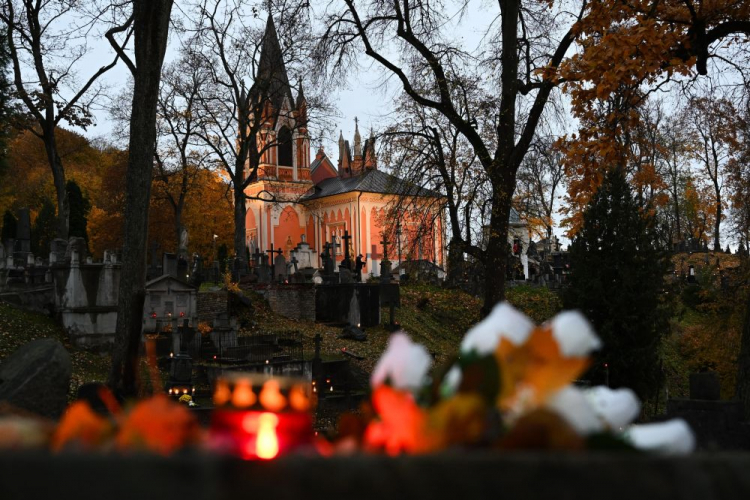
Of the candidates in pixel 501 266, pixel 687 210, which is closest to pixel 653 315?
pixel 501 266

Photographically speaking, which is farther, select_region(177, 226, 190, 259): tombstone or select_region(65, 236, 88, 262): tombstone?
select_region(177, 226, 190, 259): tombstone

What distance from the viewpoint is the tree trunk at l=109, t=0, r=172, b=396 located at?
31.2 ft

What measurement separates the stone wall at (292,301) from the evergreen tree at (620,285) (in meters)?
11.5

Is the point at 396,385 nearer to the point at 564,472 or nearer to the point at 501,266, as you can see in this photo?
the point at 564,472

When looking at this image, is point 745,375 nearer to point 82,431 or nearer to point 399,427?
point 399,427

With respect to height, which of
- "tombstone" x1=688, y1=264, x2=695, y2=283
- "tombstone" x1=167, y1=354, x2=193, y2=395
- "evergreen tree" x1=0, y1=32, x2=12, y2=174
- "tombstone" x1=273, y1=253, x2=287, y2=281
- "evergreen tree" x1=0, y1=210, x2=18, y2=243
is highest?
"evergreen tree" x1=0, y1=32, x2=12, y2=174

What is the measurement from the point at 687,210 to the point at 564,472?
65.8 metres

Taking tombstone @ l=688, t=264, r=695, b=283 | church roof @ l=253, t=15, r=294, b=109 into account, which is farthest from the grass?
tombstone @ l=688, t=264, r=695, b=283

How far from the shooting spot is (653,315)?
1662 cm

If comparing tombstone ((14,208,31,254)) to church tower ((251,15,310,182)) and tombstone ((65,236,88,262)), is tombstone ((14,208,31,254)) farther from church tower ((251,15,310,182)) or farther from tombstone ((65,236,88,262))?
tombstone ((65,236,88,262))

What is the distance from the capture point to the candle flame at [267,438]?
3.81 ft

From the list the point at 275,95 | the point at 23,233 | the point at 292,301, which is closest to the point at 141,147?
the point at 292,301

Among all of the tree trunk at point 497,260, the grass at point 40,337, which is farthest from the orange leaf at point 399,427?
the grass at point 40,337

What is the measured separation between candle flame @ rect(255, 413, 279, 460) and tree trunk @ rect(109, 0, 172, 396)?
333 inches
